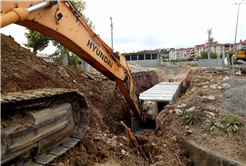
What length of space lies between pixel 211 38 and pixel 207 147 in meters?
42.2

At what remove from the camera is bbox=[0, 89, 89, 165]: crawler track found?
2146mm

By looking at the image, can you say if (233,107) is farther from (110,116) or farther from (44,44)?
(44,44)

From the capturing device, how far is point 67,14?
3051mm

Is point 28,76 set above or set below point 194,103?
above

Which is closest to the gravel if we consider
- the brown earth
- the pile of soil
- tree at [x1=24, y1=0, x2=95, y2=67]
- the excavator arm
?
the pile of soil

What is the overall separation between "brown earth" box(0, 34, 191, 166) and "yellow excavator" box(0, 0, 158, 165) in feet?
0.79

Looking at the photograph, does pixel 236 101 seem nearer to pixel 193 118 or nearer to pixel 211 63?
pixel 193 118

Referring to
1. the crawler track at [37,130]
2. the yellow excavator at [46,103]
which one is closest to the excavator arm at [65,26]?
the yellow excavator at [46,103]

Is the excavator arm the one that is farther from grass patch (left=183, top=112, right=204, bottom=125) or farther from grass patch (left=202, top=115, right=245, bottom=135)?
grass patch (left=202, top=115, right=245, bottom=135)

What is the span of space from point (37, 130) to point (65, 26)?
1.84 metres

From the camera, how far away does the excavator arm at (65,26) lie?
2029 mm

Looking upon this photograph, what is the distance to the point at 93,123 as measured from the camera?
5.70 m

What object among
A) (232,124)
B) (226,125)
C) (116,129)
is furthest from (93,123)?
(232,124)

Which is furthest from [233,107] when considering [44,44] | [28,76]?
[44,44]
